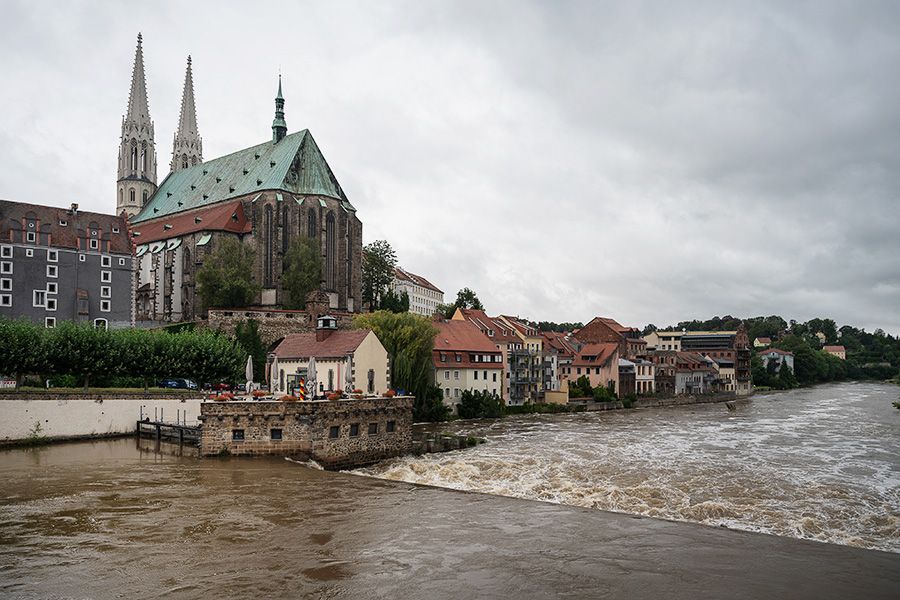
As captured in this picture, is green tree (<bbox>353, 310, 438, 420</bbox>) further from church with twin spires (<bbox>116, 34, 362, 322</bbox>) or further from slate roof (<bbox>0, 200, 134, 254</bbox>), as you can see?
slate roof (<bbox>0, 200, 134, 254</bbox>)

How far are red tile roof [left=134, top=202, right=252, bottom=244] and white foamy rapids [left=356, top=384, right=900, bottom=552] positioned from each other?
149ft

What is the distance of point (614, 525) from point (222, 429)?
1873 centimetres

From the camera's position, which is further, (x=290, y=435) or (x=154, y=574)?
(x=290, y=435)

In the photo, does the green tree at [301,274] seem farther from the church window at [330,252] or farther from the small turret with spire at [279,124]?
the small turret with spire at [279,124]

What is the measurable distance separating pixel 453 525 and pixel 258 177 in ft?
250

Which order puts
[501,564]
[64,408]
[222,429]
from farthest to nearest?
[64,408] → [222,429] → [501,564]

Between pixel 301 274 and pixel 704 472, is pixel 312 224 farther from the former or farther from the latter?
pixel 704 472

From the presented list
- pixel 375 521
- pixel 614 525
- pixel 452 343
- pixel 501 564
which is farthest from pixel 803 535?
pixel 452 343

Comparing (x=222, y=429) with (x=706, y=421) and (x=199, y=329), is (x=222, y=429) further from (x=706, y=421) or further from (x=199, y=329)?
(x=706, y=421)

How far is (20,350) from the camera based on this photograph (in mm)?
39406

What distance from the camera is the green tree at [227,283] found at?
72688 mm

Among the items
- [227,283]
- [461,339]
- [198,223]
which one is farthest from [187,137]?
[461,339]

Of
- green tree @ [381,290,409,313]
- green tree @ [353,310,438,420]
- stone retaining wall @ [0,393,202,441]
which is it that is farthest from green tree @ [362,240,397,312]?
stone retaining wall @ [0,393,202,441]

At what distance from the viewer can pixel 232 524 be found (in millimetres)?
21031
